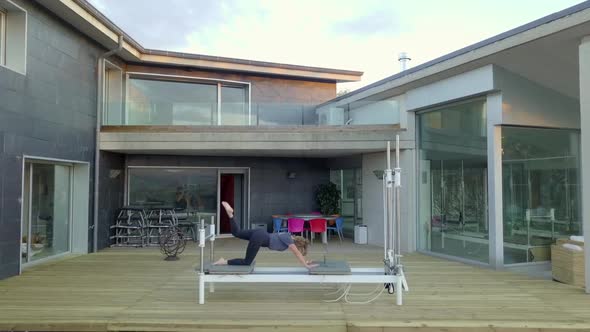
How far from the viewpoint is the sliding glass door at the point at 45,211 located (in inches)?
345

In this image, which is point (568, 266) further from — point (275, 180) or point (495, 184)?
point (275, 180)

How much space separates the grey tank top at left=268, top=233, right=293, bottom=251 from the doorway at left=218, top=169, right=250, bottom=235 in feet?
25.4

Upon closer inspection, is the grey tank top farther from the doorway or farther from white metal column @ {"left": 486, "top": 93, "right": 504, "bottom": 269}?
the doorway

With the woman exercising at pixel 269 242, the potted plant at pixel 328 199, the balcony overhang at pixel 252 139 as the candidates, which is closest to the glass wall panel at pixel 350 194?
the potted plant at pixel 328 199

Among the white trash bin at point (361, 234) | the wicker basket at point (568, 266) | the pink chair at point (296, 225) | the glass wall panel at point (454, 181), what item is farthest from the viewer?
the white trash bin at point (361, 234)

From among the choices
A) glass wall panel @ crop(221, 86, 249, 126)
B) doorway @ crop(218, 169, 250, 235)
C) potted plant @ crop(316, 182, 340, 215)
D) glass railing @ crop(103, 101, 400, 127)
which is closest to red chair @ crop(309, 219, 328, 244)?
potted plant @ crop(316, 182, 340, 215)

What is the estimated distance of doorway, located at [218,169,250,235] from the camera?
1402 cm

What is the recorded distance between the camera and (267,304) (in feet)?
20.0

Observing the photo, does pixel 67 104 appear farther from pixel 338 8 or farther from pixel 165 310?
pixel 338 8

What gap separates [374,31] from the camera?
26781mm

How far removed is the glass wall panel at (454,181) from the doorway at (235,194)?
564 centimetres

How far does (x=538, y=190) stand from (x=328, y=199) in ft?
20.5

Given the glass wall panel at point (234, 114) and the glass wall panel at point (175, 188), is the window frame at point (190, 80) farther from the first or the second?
the glass wall panel at point (175, 188)

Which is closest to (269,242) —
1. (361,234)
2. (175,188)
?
(361,234)
